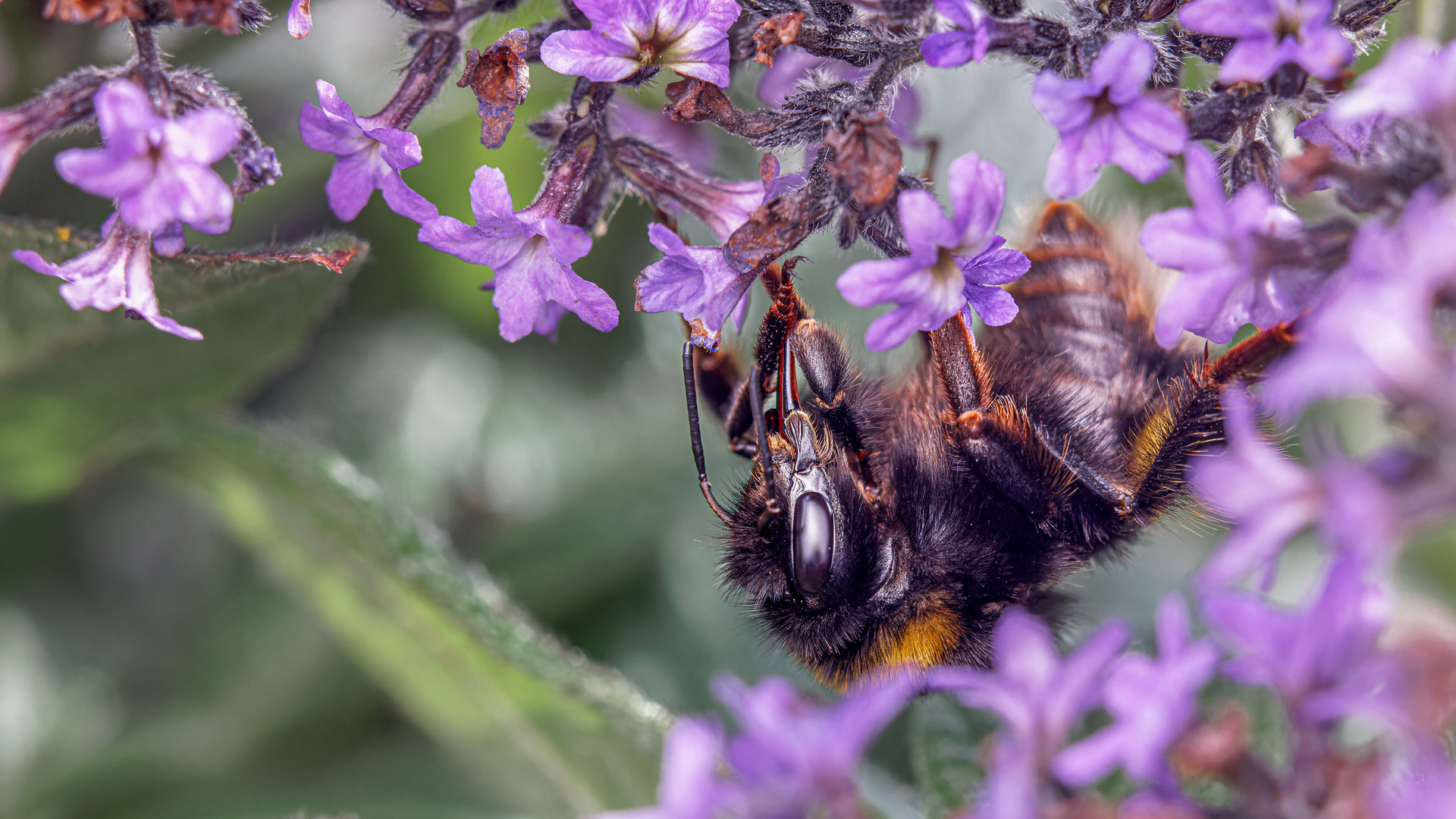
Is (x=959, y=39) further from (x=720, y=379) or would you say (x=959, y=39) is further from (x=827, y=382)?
(x=720, y=379)

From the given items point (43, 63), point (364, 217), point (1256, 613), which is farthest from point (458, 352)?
point (1256, 613)

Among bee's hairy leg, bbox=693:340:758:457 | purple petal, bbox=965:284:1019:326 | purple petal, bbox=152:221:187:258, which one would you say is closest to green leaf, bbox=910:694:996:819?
bee's hairy leg, bbox=693:340:758:457

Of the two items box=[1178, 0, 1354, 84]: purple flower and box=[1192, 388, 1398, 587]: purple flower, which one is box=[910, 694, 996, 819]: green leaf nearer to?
box=[1192, 388, 1398, 587]: purple flower

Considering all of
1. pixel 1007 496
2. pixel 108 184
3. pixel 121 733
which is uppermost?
pixel 108 184

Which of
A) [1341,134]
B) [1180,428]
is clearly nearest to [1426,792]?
[1180,428]

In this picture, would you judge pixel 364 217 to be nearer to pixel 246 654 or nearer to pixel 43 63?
pixel 43 63

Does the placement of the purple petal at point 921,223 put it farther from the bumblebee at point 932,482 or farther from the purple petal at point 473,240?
the purple petal at point 473,240
